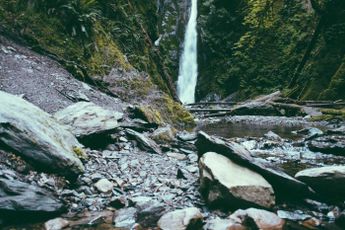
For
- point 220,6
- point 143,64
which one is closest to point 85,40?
point 143,64

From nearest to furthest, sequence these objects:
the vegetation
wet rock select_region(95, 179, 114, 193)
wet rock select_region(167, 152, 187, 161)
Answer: wet rock select_region(95, 179, 114, 193)
wet rock select_region(167, 152, 187, 161)
the vegetation

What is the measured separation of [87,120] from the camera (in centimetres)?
793

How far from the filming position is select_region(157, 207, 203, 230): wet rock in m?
4.74

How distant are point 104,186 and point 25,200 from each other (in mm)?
1307

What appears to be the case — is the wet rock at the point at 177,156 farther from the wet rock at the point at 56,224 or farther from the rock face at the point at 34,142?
the wet rock at the point at 56,224

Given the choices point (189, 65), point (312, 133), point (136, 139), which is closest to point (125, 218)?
point (136, 139)

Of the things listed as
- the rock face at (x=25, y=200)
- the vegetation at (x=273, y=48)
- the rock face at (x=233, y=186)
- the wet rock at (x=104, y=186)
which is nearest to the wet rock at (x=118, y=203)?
the wet rock at (x=104, y=186)

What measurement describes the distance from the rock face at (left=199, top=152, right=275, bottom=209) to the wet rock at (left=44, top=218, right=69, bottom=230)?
1924 mm

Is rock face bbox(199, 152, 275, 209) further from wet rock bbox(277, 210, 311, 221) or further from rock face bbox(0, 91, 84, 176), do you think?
rock face bbox(0, 91, 84, 176)

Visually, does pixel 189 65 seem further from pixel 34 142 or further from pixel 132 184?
pixel 34 142

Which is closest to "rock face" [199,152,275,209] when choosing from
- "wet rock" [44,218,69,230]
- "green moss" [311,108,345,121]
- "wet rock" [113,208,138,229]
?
"wet rock" [113,208,138,229]

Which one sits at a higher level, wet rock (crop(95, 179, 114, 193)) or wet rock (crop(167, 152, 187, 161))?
wet rock (crop(95, 179, 114, 193))

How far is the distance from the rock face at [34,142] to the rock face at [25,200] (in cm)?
61

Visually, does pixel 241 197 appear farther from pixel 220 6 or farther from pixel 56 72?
pixel 220 6
